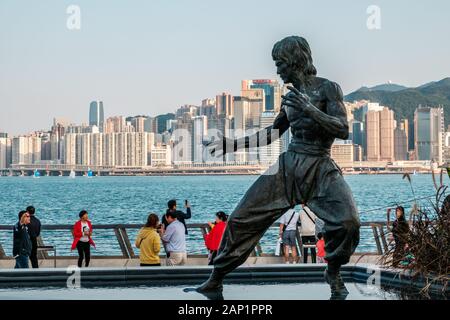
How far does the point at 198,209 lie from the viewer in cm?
7056

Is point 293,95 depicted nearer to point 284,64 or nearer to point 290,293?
point 284,64

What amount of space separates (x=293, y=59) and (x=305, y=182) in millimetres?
1048

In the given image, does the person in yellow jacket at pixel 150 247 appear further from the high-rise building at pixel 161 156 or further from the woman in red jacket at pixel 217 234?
the high-rise building at pixel 161 156

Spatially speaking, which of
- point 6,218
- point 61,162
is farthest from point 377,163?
point 6,218

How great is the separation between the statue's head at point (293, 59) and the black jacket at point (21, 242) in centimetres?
690

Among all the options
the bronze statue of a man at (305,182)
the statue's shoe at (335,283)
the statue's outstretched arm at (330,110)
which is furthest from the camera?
the statue's shoe at (335,283)

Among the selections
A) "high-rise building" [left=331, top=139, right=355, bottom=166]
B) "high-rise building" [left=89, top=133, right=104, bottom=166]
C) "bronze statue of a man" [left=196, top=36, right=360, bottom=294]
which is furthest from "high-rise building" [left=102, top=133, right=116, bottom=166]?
"bronze statue of a man" [left=196, top=36, right=360, bottom=294]

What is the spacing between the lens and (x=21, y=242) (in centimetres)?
1445

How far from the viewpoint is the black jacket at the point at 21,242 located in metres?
14.4

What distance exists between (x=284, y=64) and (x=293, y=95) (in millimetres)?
408

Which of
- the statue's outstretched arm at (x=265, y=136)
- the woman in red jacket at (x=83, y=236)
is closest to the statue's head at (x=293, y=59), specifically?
the statue's outstretched arm at (x=265, y=136)

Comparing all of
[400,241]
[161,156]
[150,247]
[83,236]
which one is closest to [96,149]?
[161,156]

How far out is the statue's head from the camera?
862 centimetres
